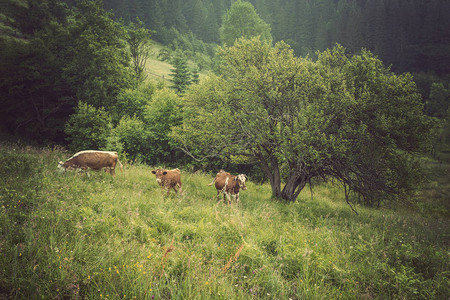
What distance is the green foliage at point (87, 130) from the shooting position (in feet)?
60.7

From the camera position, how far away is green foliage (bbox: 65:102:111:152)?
1850 cm

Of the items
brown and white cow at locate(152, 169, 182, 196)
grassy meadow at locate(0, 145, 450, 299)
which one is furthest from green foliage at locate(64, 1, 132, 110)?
grassy meadow at locate(0, 145, 450, 299)

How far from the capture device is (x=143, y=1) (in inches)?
3821

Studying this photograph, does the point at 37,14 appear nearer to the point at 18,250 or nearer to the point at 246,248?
the point at 18,250

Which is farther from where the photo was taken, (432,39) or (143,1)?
(143,1)

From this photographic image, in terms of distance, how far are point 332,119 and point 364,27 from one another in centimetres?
9116

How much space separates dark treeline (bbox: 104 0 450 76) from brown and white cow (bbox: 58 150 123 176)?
68.2 meters

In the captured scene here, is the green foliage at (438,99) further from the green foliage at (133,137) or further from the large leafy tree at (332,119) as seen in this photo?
the green foliage at (133,137)

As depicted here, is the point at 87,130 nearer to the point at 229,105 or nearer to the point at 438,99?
the point at 229,105

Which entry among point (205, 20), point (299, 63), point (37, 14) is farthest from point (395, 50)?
point (37, 14)

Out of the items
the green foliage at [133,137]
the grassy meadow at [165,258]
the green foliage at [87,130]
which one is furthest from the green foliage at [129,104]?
the grassy meadow at [165,258]

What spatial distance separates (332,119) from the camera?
32.9 ft

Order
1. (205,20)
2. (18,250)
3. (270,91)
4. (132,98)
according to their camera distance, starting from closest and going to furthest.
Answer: (18,250) < (270,91) < (132,98) < (205,20)

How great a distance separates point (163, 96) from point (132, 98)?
16.1ft
